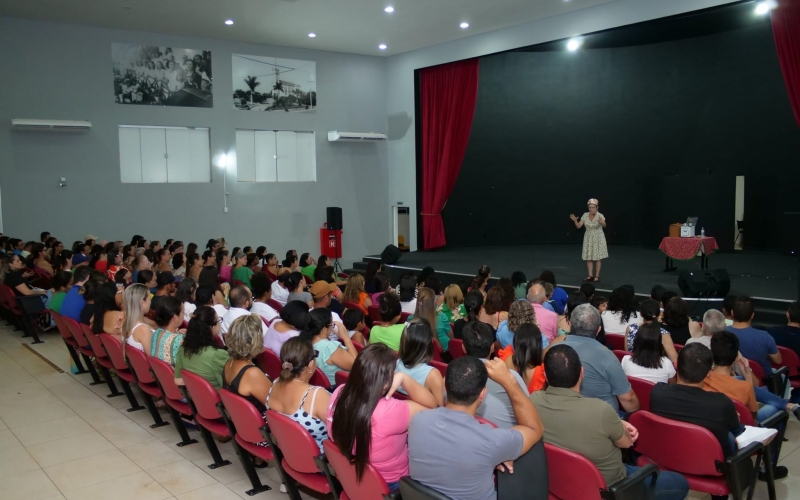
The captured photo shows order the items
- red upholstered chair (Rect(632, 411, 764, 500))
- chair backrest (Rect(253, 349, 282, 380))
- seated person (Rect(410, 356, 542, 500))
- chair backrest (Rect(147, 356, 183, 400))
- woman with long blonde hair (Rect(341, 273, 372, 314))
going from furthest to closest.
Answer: woman with long blonde hair (Rect(341, 273, 372, 314)) → chair backrest (Rect(253, 349, 282, 380)) → chair backrest (Rect(147, 356, 183, 400)) → red upholstered chair (Rect(632, 411, 764, 500)) → seated person (Rect(410, 356, 542, 500))

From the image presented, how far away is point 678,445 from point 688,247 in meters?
6.88

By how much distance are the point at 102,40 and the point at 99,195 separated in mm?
2663

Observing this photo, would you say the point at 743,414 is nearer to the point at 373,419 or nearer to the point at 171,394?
the point at 373,419

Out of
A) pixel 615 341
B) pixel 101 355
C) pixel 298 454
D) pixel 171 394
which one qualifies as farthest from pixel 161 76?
pixel 298 454

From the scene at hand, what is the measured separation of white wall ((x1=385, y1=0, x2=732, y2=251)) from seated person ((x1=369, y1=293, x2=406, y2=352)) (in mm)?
6985

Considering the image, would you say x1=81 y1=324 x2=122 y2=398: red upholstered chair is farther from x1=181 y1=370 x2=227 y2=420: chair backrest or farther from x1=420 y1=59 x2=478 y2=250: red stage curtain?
x1=420 y1=59 x2=478 y2=250: red stage curtain

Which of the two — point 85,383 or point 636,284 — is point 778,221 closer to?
point 636,284

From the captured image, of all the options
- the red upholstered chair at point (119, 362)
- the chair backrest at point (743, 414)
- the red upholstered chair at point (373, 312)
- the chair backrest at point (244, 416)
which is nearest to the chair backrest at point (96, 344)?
the red upholstered chair at point (119, 362)

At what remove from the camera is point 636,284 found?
8.70 m

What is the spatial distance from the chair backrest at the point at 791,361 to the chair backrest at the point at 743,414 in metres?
1.46

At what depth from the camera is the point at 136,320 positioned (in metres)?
4.70

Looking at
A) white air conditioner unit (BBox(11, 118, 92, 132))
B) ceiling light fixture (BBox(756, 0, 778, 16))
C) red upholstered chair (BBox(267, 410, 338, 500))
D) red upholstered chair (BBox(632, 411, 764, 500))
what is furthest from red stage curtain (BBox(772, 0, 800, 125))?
white air conditioner unit (BBox(11, 118, 92, 132))

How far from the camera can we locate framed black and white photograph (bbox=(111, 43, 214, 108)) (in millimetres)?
11039

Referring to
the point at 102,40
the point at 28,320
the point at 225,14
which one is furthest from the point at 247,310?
the point at 102,40
